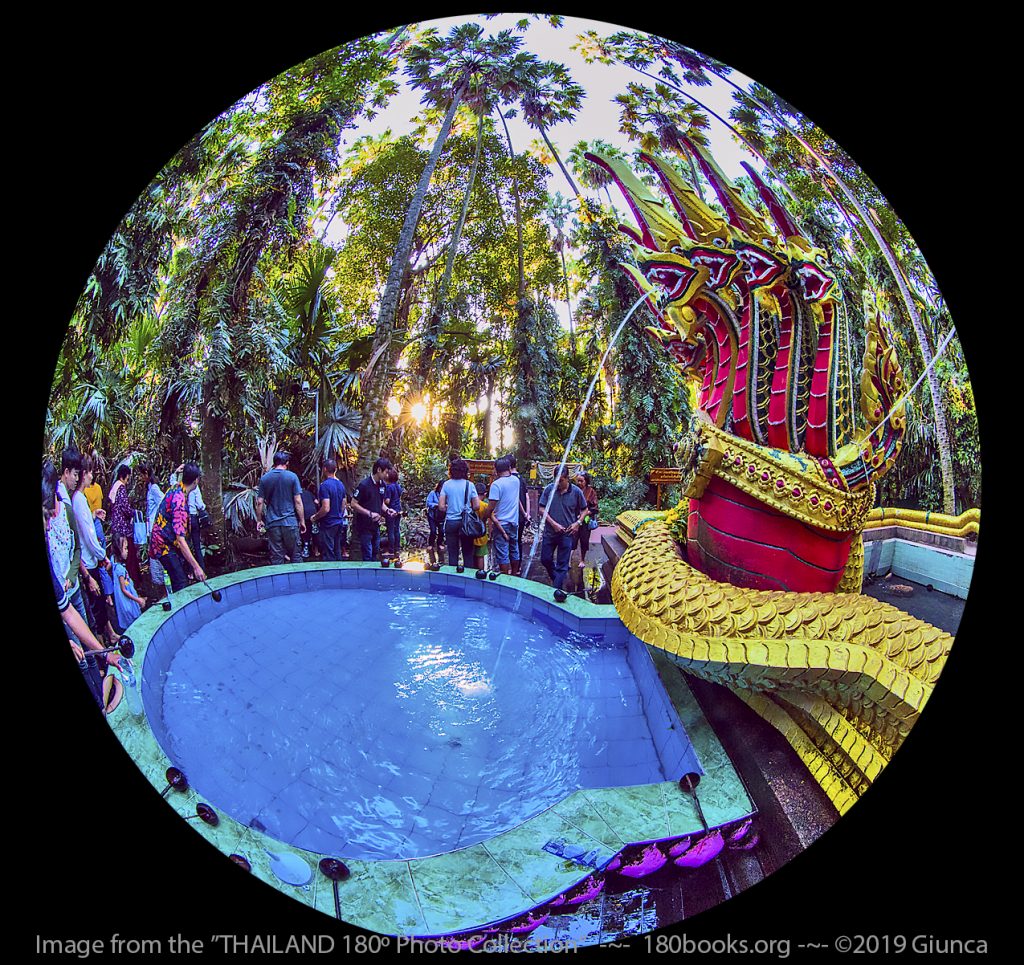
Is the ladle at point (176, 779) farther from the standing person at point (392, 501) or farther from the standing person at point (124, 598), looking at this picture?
the standing person at point (392, 501)

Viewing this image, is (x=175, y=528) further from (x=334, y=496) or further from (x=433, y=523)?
(x=433, y=523)

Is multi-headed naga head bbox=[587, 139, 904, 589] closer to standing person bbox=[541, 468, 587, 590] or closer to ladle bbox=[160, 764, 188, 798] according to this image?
standing person bbox=[541, 468, 587, 590]

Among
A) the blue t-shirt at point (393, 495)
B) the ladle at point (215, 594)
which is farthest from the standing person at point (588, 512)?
the ladle at point (215, 594)

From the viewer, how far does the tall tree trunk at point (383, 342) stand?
277cm

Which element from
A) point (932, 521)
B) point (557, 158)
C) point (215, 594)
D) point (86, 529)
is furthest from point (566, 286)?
point (86, 529)

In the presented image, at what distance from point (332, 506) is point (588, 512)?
1081 millimetres

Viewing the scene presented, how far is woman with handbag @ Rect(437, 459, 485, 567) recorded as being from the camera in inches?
110

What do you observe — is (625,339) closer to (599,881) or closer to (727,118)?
(727,118)

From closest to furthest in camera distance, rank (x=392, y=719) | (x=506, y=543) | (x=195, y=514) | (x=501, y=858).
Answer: (x=501, y=858)
(x=392, y=719)
(x=195, y=514)
(x=506, y=543)

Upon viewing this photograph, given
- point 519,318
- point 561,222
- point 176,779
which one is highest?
point 561,222

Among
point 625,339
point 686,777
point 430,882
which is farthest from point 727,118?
point 430,882

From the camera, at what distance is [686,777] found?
7.68 ft

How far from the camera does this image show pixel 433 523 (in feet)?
9.39

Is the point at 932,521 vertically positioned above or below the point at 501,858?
above
